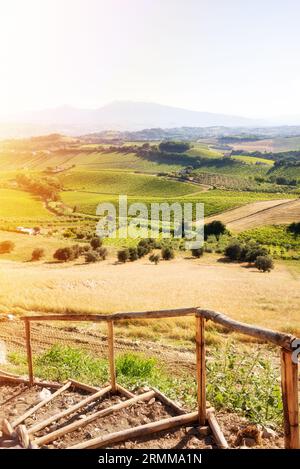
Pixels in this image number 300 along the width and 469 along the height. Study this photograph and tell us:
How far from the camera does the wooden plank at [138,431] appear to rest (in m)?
4.57

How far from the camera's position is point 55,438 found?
4961 mm

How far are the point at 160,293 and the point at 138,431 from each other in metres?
22.7

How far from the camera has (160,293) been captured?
27.5 meters

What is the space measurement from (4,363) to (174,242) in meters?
52.4

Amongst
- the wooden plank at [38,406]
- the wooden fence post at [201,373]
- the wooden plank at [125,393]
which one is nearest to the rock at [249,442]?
the wooden fence post at [201,373]

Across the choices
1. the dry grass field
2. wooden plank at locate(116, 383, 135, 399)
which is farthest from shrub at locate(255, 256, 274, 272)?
wooden plank at locate(116, 383, 135, 399)

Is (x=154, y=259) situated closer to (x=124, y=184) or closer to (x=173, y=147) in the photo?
(x=124, y=184)

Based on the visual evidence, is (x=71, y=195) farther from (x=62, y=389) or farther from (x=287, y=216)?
(x=62, y=389)

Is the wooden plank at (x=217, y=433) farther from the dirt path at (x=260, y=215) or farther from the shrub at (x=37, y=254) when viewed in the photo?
the dirt path at (x=260, y=215)

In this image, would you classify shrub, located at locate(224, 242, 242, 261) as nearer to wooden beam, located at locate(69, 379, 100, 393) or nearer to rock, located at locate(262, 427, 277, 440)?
wooden beam, located at locate(69, 379, 100, 393)

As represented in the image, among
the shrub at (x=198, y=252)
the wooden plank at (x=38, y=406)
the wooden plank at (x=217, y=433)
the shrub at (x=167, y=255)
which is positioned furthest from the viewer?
the shrub at (x=198, y=252)

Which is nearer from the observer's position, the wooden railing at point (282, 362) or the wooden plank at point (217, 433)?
the wooden railing at point (282, 362)

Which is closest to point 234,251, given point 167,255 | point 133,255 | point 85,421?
point 167,255

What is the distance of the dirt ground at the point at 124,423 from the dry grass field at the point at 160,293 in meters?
9.15
